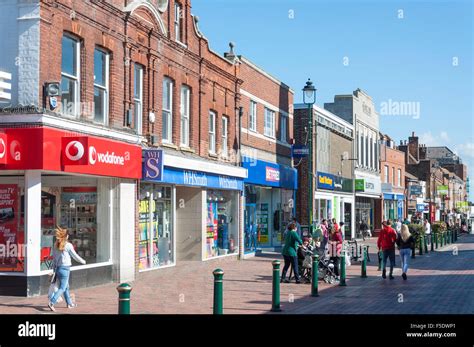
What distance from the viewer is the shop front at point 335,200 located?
4134cm

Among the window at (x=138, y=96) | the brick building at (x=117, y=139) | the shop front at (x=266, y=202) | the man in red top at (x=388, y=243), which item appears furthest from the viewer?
the shop front at (x=266, y=202)

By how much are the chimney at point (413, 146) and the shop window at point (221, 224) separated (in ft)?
209

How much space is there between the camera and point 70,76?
17359mm

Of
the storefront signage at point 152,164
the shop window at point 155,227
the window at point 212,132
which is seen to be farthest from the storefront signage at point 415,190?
the storefront signage at point 152,164

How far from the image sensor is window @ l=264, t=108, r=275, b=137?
33.6 m

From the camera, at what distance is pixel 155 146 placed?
2164 cm

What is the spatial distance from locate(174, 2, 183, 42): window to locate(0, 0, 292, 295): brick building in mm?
44

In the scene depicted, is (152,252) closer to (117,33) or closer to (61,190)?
(61,190)

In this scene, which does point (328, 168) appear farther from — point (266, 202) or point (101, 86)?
point (101, 86)

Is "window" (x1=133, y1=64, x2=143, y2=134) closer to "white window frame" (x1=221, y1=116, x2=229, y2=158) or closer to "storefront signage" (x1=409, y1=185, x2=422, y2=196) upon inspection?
"white window frame" (x1=221, y1=116, x2=229, y2=158)

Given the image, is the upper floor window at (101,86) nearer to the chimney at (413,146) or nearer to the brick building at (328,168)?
the brick building at (328,168)

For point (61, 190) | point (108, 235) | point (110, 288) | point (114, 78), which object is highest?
point (114, 78)
